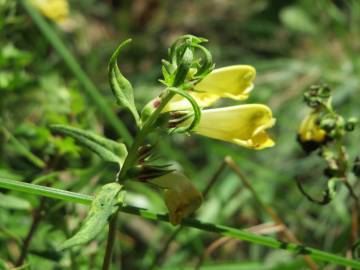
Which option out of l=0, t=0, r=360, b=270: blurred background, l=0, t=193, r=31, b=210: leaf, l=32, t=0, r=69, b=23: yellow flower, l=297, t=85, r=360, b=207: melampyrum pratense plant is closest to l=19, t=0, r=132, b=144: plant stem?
l=0, t=0, r=360, b=270: blurred background

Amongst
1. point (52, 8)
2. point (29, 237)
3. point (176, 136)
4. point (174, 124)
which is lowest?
point (176, 136)

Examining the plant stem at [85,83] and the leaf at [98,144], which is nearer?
the leaf at [98,144]

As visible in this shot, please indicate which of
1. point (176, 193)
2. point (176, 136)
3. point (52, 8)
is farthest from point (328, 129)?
point (176, 136)

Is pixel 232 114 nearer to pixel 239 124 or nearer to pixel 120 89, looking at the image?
pixel 239 124

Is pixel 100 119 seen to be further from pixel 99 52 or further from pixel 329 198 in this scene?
pixel 329 198

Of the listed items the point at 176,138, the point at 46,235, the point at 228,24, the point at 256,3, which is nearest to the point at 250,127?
the point at 46,235

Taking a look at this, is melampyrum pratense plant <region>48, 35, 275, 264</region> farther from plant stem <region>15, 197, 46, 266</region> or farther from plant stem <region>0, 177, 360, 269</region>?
plant stem <region>15, 197, 46, 266</region>

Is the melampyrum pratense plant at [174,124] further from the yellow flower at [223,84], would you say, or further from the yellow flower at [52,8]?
the yellow flower at [52,8]

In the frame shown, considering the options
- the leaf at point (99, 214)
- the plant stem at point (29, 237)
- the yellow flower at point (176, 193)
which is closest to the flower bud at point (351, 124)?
the yellow flower at point (176, 193)
